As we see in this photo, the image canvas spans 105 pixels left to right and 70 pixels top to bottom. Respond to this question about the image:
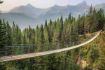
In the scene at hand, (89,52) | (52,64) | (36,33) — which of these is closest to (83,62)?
(89,52)

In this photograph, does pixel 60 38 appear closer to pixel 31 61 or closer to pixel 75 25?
pixel 75 25

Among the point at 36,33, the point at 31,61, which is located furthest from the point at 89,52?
the point at 31,61

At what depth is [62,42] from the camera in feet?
280

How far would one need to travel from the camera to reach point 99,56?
236ft

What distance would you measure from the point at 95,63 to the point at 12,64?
27104mm

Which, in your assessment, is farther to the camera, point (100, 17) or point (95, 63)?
point (100, 17)

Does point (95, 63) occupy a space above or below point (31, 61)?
below

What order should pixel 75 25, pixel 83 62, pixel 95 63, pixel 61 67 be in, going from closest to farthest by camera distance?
pixel 61 67 → pixel 95 63 → pixel 83 62 → pixel 75 25

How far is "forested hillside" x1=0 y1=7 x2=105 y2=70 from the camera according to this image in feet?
154

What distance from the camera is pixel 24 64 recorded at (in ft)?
156

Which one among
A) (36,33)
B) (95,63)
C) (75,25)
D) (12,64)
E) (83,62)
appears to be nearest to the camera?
(12,64)

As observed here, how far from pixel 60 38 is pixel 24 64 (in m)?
47.6

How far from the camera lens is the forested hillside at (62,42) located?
154ft

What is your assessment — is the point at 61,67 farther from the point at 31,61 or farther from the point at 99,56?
the point at 99,56
